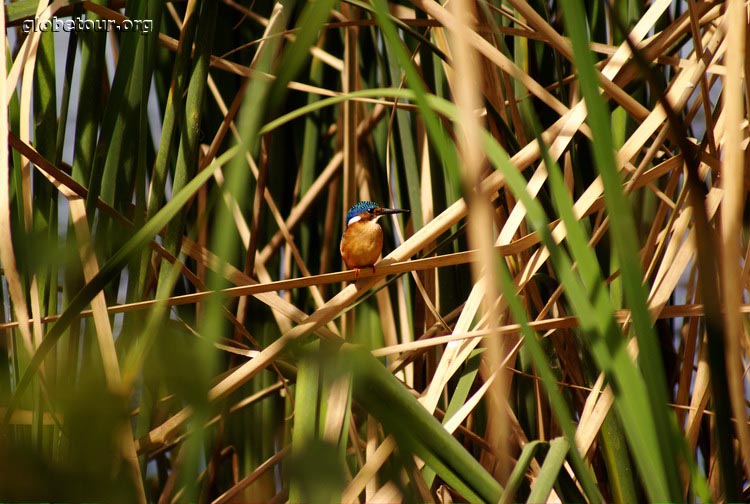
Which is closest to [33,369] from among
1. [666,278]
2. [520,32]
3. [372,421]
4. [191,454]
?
[191,454]

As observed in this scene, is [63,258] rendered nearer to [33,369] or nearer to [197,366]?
[197,366]

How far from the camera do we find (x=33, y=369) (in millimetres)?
890

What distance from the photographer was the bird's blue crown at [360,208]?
1.90 m

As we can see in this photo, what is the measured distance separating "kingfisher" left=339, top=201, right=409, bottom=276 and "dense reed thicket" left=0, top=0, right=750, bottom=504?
73mm

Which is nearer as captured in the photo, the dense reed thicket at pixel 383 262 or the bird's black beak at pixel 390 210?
the dense reed thicket at pixel 383 262

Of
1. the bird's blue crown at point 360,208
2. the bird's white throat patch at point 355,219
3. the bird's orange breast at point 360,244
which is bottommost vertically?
the bird's orange breast at point 360,244

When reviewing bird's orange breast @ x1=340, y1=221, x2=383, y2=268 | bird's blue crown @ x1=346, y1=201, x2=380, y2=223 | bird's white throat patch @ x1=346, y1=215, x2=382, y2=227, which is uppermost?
bird's blue crown @ x1=346, y1=201, x2=380, y2=223

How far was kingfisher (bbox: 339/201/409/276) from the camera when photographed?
1882 millimetres

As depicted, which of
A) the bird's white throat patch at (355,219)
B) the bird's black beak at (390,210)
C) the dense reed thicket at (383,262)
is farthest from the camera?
the bird's white throat patch at (355,219)

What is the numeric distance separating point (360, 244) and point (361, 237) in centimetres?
7

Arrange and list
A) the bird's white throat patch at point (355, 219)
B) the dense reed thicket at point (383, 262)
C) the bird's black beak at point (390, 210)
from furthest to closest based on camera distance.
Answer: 1. the bird's white throat patch at point (355, 219)
2. the bird's black beak at point (390, 210)
3. the dense reed thicket at point (383, 262)

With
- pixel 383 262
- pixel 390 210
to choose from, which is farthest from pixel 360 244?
pixel 383 262

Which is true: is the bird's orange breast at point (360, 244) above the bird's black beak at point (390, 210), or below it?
below

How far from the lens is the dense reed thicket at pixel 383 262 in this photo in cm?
59
